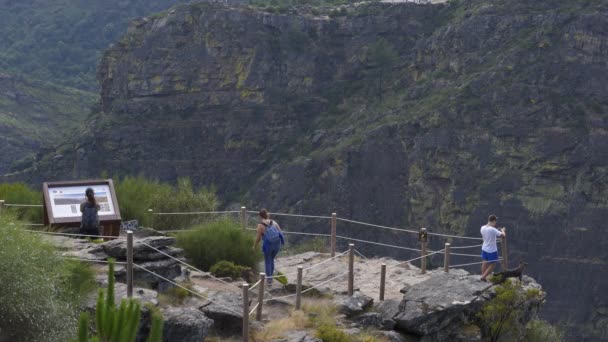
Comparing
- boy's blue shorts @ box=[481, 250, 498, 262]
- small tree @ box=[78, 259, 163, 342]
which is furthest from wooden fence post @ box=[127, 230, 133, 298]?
boy's blue shorts @ box=[481, 250, 498, 262]

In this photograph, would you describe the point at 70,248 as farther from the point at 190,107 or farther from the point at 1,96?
the point at 1,96

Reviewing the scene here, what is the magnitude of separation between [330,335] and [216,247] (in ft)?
13.2

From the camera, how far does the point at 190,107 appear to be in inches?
3656

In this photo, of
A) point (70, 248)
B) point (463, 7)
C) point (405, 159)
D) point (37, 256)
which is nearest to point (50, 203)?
point (70, 248)

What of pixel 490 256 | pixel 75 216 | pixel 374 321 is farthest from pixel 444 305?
pixel 75 216

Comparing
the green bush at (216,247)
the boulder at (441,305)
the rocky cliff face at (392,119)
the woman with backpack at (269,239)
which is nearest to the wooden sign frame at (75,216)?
the green bush at (216,247)

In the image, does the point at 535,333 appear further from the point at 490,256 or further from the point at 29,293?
the point at 29,293

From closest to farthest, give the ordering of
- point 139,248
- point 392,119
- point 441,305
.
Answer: point 139,248, point 441,305, point 392,119

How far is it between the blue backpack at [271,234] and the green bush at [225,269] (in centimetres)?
114

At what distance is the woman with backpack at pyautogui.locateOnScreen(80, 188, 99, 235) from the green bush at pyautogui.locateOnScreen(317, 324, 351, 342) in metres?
4.28

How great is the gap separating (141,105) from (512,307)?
74.3 metres

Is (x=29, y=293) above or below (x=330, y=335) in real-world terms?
above

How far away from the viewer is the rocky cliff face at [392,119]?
7269cm

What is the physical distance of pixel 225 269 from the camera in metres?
20.4
